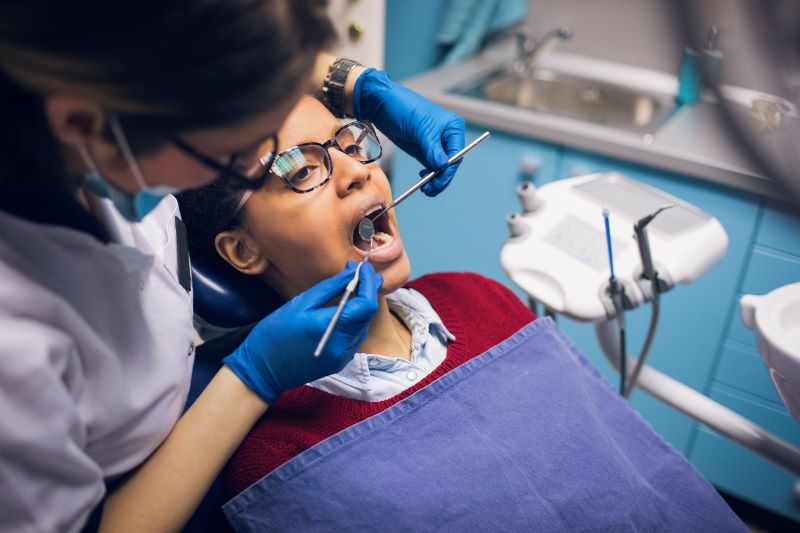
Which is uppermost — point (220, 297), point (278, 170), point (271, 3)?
point (271, 3)

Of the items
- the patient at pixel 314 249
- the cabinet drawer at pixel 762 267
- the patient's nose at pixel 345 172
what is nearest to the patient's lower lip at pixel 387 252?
the patient at pixel 314 249

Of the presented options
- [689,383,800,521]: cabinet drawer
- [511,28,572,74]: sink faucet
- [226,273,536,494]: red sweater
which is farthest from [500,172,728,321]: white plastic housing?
[511,28,572,74]: sink faucet

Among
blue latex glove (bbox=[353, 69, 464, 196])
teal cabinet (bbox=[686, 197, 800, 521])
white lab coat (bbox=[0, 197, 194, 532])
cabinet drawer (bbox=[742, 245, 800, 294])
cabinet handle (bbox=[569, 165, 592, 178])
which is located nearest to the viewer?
white lab coat (bbox=[0, 197, 194, 532])

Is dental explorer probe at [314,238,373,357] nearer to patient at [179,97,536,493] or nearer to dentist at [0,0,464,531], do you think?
dentist at [0,0,464,531]

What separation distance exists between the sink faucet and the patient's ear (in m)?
1.70

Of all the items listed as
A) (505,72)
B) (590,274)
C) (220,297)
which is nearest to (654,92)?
(505,72)

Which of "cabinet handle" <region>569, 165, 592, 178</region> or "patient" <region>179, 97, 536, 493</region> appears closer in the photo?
"patient" <region>179, 97, 536, 493</region>

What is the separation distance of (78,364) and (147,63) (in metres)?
0.36

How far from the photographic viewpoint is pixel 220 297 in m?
1.10

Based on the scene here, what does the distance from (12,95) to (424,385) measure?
0.75 metres

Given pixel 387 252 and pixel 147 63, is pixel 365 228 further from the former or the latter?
pixel 147 63

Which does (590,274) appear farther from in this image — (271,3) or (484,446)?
(271,3)

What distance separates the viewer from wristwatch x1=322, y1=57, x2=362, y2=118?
120cm

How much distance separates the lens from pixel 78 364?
2.28 feet
